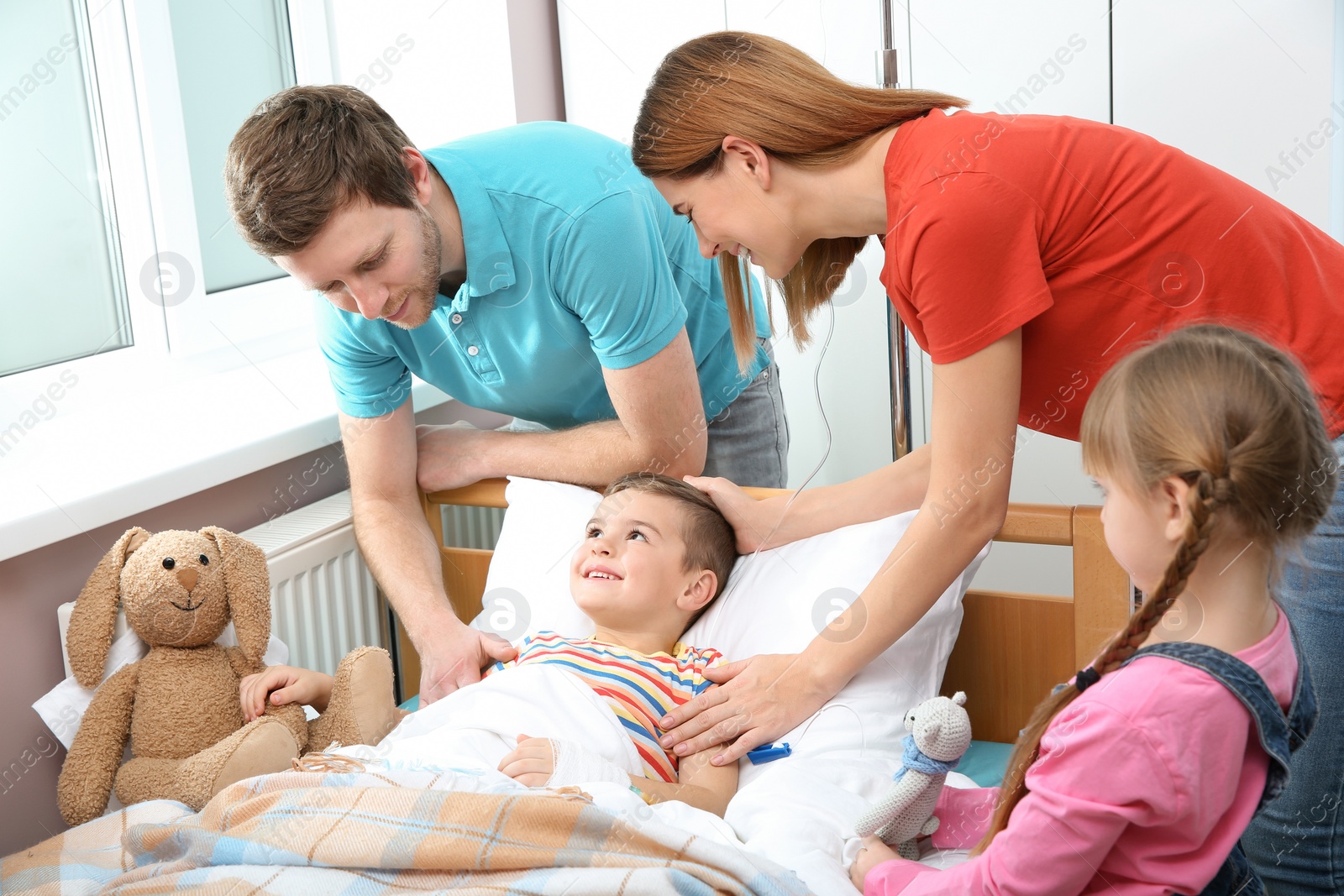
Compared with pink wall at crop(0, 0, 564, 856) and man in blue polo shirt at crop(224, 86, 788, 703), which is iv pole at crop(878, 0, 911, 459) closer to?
man in blue polo shirt at crop(224, 86, 788, 703)

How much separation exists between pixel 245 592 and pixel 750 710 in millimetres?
661

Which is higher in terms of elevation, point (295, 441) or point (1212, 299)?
point (1212, 299)

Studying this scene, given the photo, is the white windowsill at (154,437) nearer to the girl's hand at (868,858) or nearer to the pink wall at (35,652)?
the pink wall at (35,652)

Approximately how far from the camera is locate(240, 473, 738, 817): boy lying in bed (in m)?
1.25

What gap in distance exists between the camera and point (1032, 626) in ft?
4.95

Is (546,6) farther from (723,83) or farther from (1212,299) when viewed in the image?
(1212,299)

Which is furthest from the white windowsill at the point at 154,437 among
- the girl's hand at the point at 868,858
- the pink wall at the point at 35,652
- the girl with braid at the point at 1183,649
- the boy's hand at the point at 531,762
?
the girl with braid at the point at 1183,649

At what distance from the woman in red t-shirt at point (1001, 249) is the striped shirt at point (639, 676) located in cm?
30

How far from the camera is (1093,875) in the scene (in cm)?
85

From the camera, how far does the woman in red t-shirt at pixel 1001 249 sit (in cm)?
103

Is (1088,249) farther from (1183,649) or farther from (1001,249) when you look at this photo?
(1183,649)

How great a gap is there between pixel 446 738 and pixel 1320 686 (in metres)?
0.88

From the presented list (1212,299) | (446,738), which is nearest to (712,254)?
(1212,299)

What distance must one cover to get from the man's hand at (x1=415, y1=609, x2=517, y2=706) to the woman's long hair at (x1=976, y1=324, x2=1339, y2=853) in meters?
0.94
